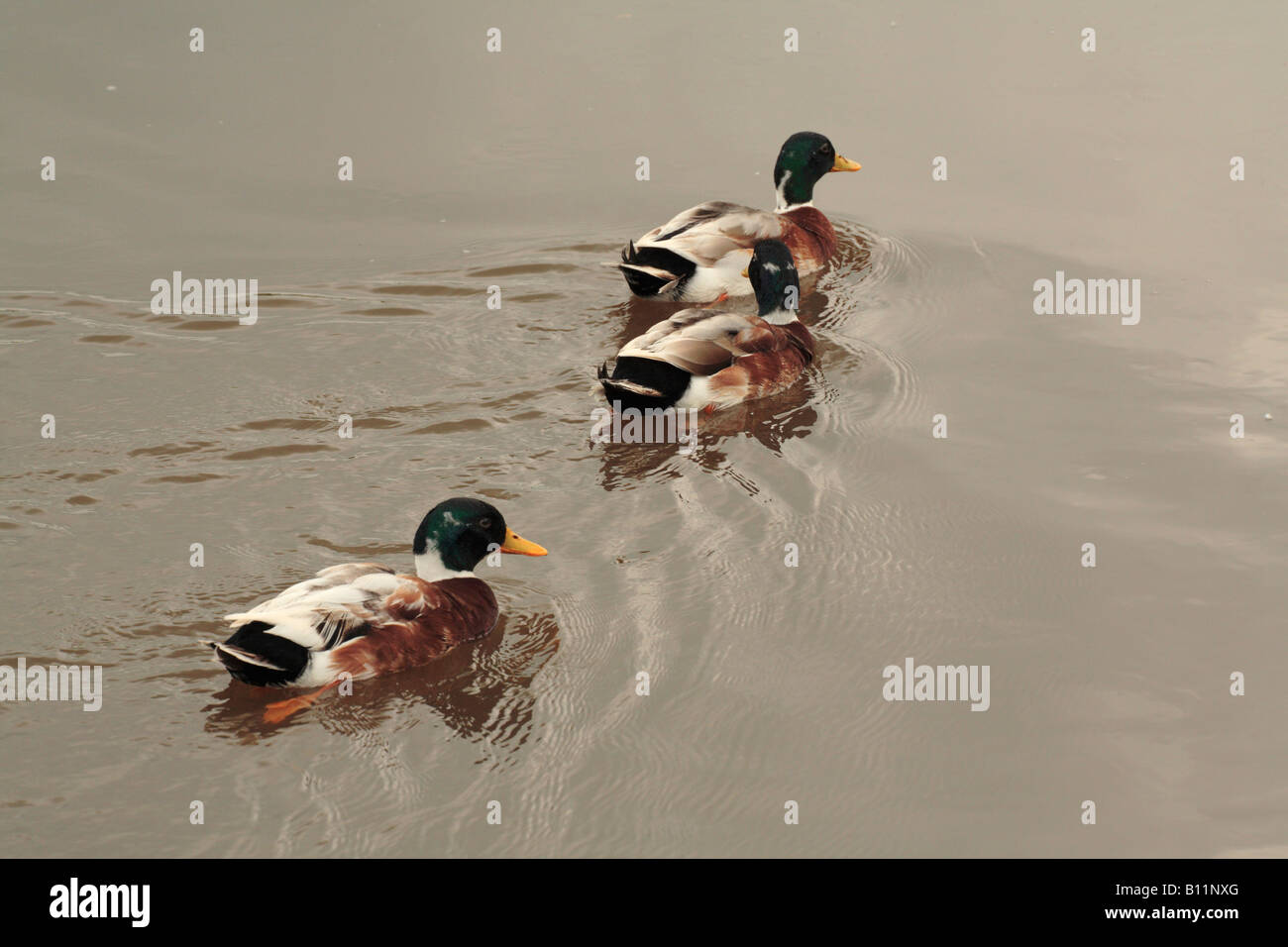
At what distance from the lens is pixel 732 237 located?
1074 centimetres

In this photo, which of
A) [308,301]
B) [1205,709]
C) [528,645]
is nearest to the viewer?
[1205,709]

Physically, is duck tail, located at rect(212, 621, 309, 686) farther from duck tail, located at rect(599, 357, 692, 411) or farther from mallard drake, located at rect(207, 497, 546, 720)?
duck tail, located at rect(599, 357, 692, 411)

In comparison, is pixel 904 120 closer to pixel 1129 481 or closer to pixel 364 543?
pixel 1129 481

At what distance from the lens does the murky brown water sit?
5.93 metres

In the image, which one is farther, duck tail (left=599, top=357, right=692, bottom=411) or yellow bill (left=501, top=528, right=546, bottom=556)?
duck tail (left=599, top=357, right=692, bottom=411)

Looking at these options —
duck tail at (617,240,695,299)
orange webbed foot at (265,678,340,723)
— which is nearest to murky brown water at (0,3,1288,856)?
orange webbed foot at (265,678,340,723)

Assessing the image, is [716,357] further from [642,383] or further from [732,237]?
[732,237]

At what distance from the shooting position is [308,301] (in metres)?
9.72

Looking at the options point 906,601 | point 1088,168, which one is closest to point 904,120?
point 1088,168

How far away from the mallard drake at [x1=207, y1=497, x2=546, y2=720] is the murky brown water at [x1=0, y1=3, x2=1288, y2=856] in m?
0.14

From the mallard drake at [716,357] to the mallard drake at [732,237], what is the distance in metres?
0.65

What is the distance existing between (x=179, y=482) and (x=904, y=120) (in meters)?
6.72

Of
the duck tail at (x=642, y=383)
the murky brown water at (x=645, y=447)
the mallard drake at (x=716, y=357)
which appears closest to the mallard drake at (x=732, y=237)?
the murky brown water at (x=645, y=447)

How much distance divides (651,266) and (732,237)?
2.64ft
